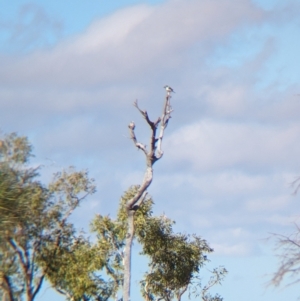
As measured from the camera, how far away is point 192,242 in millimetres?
45312

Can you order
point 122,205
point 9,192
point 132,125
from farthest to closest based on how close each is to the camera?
1. point 122,205
2. point 132,125
3. point 9,192

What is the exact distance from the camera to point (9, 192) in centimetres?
1852

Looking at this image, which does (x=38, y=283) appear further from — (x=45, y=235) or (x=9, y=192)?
(x=9, y=192)

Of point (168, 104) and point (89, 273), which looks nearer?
point (168, 104)

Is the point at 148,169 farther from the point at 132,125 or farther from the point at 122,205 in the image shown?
the point at 122,205

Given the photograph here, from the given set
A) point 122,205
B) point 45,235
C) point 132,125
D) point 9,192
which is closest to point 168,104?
point 132,125

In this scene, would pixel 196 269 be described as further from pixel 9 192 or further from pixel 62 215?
pixel 9 192

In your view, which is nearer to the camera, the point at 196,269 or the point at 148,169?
the point at 148,169

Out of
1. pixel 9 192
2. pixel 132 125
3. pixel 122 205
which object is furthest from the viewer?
pixel 122 205

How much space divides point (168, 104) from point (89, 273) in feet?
42.4

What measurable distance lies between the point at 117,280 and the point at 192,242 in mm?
4231

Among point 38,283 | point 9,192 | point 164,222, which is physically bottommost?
point 9,192

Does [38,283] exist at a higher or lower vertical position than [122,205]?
lower

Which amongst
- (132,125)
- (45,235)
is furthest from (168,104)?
(45,235)
